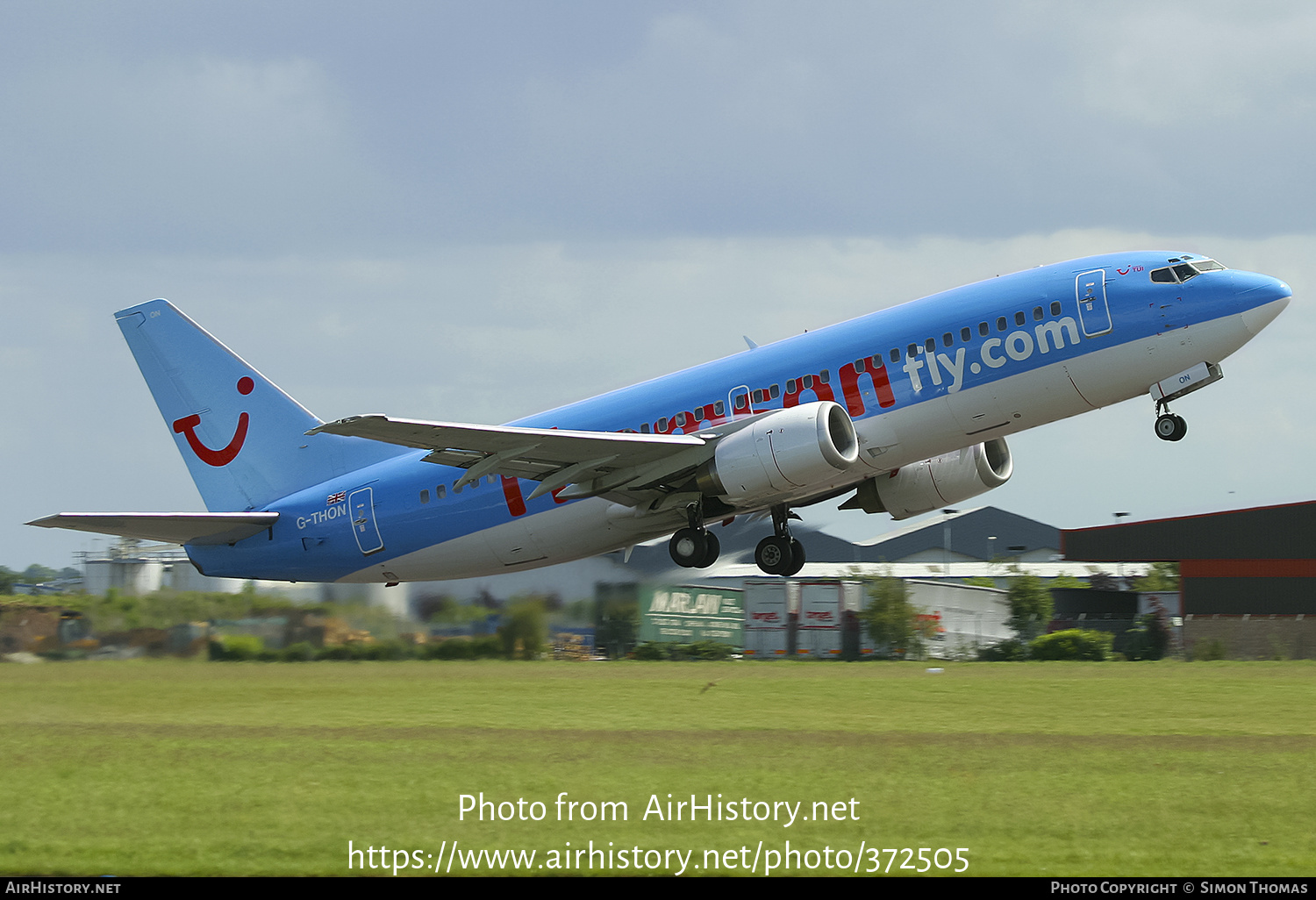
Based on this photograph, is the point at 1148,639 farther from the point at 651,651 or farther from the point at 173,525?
the point at 173,525

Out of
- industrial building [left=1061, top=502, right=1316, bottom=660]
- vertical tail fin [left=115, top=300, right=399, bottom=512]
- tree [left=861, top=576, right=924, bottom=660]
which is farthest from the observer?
industrial building [left=1061, top=502, right=1316, bottom=660]

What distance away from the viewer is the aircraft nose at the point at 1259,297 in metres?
23.1

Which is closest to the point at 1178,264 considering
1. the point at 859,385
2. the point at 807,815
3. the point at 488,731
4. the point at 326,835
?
the point at 859,385

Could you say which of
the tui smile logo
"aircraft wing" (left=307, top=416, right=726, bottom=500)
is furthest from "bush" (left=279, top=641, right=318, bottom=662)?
"aircraft wing" (left=307, top=416, right=726, bottom=500)

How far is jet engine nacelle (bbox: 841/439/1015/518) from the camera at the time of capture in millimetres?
28516

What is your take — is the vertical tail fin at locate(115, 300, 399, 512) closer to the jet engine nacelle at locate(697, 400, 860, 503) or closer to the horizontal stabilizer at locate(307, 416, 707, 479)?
the horizontal stabilizer at locate(307, 416, 707, 479)

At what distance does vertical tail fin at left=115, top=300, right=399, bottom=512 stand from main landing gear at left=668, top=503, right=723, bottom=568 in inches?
310

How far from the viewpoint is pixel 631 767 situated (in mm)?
21641

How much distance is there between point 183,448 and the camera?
109 ft

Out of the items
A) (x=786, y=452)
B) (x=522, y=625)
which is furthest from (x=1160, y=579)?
(x=786, y=452)

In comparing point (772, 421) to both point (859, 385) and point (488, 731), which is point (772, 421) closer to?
point (859, 385)

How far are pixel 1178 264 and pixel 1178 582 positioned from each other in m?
37.1

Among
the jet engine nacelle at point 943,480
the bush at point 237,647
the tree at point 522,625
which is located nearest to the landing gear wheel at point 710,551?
the jet engine nacelle at point 943,480

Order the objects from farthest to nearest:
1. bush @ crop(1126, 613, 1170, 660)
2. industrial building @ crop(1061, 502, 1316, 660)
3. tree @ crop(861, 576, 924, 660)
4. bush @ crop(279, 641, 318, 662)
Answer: industrial building @ crop(1061, 502, 1316, 660)
bush @ crop(1126, 613, 1170, 660)
tree @ crop(861, 576, 924, 660)
bush @ crop(279, 641, 318, 662)
